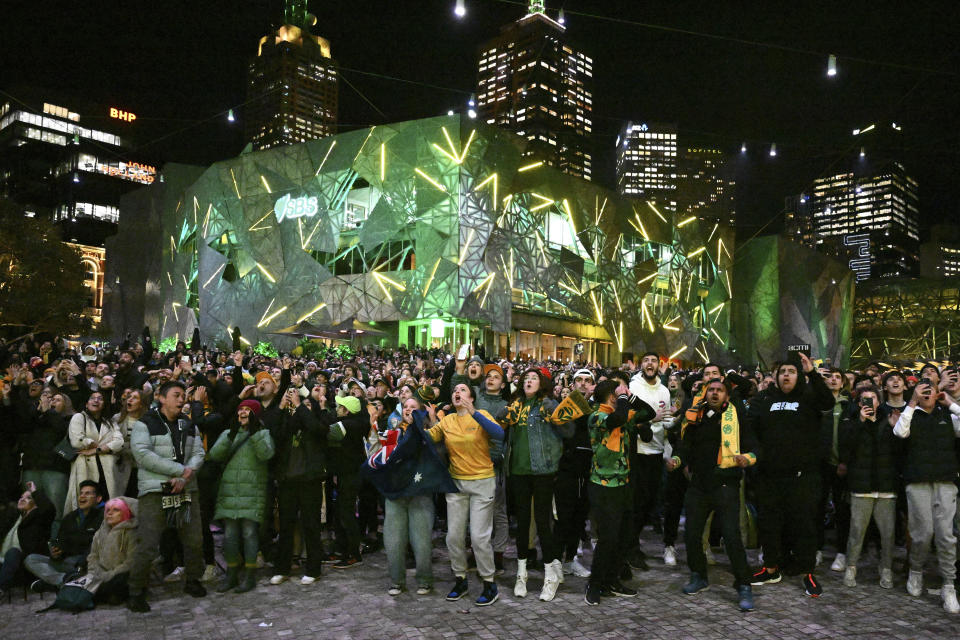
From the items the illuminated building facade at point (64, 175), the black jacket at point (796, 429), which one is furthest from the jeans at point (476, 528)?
the illuminated building facade at point (64, 175)

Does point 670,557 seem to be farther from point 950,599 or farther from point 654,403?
point 950,599

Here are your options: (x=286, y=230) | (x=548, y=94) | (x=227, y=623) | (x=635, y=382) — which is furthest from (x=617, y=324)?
(x=548, y=94)

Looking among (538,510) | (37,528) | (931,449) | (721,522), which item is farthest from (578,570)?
(37,528)

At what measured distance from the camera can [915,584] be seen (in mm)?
6043

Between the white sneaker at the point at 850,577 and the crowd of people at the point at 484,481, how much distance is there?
2cm

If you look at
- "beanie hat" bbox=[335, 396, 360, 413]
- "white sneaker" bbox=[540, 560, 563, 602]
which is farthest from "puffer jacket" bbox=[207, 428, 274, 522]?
"white sneaker" bbox=[540, 560, 563, 602]

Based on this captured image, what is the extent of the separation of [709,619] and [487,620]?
1687 millimetres

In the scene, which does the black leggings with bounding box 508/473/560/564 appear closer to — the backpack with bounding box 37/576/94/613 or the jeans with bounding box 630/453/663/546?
the jeans with bounding box 630/453/663/546

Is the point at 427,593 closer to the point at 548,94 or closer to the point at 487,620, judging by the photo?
the point at 487,620

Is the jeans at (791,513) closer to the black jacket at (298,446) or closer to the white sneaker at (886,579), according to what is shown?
the white sneaker at (886,579)

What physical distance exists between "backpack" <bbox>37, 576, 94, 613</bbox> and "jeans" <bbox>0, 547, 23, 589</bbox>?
0.62 meters

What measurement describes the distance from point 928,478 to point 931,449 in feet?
0.81

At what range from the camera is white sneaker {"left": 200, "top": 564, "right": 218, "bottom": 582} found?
253 inches

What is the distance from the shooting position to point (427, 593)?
235 inches
